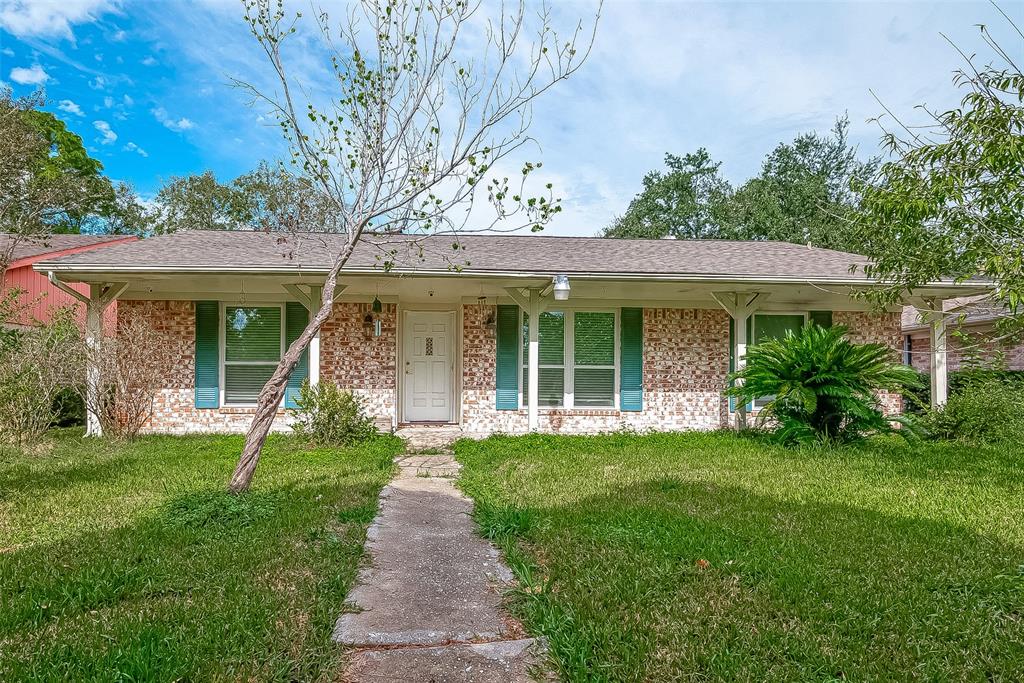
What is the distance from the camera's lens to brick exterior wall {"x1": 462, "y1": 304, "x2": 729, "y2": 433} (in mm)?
10055

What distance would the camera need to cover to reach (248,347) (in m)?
9.80

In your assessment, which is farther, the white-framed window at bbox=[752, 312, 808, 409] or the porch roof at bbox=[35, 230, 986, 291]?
the white-framed window at bbox=[752, 312, 808, 409]

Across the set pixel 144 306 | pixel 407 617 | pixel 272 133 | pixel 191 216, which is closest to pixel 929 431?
pixel 407 617

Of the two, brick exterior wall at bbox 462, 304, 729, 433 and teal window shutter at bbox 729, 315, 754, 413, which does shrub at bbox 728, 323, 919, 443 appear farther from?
brick exterior wall at bbox 462, 304, 729, 433

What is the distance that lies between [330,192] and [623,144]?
361 inches

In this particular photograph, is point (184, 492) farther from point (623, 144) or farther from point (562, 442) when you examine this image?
point (623, 144)

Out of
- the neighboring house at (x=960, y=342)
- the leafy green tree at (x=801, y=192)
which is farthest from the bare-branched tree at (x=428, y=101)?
the leafy green tree at (x=801, y=192)

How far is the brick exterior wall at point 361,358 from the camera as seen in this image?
32.3 ft

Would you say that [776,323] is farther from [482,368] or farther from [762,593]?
[762,593]

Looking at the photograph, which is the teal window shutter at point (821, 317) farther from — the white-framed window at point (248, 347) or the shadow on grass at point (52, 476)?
the shadow on grass at point (52, 476)

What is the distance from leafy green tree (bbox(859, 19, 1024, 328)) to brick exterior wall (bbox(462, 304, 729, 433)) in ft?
13.8

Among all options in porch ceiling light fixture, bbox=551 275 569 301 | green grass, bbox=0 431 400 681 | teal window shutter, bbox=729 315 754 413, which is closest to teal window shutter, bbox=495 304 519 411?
porch ceiling light fixture, bbox=551 275 569 301

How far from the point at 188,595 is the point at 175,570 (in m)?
0.41

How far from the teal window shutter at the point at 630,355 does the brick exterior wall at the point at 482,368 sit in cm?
12
